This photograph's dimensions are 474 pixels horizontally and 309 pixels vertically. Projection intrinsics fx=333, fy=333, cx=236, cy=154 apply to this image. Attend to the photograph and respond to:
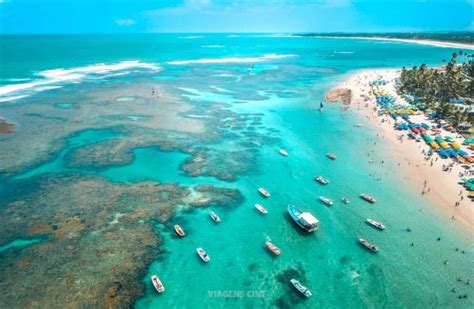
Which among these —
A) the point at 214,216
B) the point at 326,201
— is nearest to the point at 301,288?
the point at 214,216

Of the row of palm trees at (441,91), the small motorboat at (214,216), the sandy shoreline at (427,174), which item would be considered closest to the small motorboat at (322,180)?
the sandy shoreline at (427,174)

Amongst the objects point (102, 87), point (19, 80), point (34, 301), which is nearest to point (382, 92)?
point (102, 87)

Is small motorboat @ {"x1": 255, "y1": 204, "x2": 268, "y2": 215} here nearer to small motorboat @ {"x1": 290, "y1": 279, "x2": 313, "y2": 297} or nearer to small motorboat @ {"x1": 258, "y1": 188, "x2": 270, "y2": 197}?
small motorboat @ {"x1": 258, "y1": 188, "x2": 270, "y2": 197}

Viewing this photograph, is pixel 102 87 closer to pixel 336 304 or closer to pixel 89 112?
pixel 89 112

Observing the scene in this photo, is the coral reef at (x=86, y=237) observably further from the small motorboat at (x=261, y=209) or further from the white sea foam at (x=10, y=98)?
the white sea foam at (x=10, y=98)

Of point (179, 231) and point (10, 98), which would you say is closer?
point (179, 231)

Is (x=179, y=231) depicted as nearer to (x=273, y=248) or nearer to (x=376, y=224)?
(x=273, y=248)

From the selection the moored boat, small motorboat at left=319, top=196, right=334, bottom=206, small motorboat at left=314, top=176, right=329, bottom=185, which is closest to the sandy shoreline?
small motorboat at left=314, top=176, right=329, bottom=185
